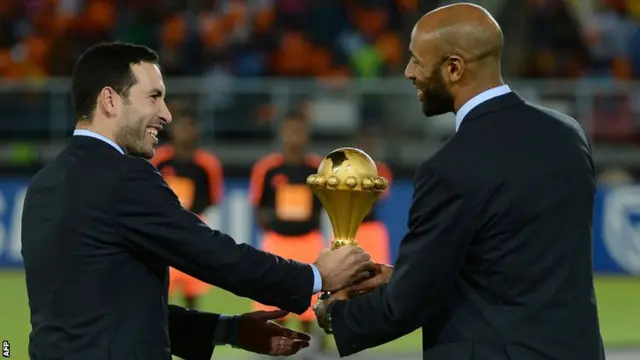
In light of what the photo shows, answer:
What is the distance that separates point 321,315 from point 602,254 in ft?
35.4

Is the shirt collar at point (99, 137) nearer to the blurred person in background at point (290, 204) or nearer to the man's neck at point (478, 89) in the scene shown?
the man's neck at point (478, 89)

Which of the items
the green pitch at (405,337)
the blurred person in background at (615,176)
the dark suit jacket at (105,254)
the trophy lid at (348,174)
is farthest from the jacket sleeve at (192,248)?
the blurred person in background at (615,176)

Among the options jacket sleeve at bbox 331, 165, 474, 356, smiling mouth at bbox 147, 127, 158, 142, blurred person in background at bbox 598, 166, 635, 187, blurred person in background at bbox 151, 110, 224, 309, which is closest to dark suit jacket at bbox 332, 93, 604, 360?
jacket sleeve at bbox 331, 165, 474, 356

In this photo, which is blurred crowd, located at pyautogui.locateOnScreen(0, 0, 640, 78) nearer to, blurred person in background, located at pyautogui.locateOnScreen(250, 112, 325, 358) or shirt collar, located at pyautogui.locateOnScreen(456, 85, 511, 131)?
blurred person in background, located at pyautogui.locateOnScreen(250, 112, 325, 358)

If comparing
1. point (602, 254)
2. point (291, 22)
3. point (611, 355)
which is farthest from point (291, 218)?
point (291, 22)

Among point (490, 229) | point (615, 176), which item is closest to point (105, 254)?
point (490, 229)

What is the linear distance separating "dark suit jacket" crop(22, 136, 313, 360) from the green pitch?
15.0 ft

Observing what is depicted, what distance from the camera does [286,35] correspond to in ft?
60.5

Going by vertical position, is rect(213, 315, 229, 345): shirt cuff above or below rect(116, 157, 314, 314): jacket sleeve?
below

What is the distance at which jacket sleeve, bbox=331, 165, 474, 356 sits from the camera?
3838mm

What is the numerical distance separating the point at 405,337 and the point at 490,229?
6773 mm

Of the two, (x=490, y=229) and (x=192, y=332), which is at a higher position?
(x=490, y=229)

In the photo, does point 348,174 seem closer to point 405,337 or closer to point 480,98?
point 480,98

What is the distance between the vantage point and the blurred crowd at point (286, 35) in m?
18.1
